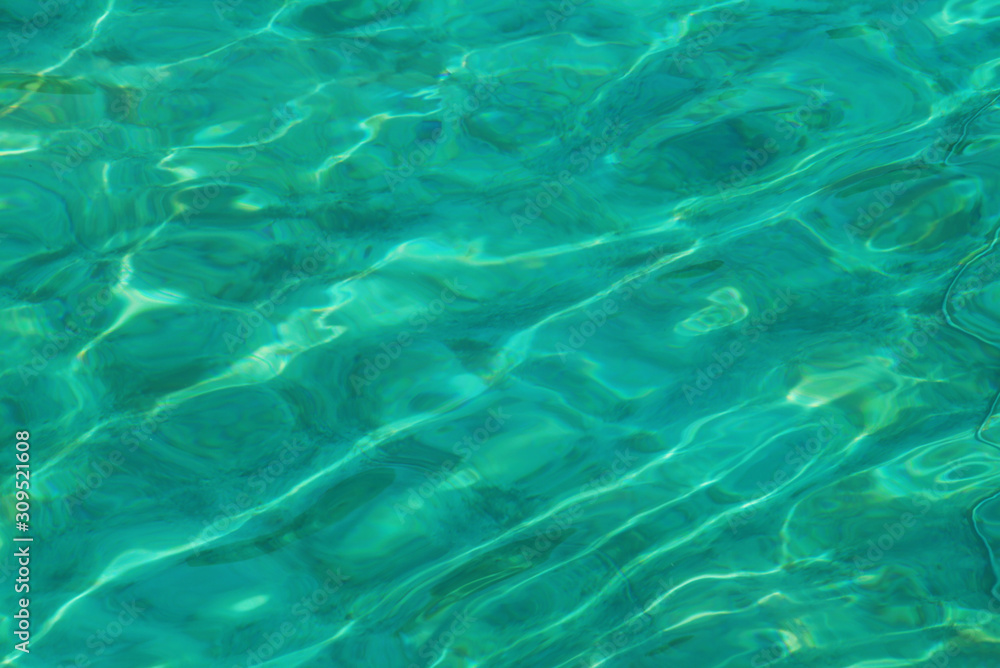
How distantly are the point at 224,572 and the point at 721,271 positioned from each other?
1766 mm

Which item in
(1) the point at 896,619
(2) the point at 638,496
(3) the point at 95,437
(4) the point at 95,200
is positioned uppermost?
(4) the point at 95,200

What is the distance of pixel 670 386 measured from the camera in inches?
110

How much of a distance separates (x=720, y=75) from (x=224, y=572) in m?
2.47

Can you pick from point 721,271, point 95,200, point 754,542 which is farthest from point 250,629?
point 721,271

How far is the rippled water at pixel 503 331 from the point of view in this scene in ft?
8.02

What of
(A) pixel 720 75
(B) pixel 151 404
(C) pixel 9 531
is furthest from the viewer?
(A) pixel 720 75

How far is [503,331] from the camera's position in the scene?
9.56ft

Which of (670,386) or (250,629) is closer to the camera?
(250,629)

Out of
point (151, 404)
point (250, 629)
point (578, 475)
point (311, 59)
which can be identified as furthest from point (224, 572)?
point (311, 59)

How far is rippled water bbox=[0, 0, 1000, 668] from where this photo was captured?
244cm

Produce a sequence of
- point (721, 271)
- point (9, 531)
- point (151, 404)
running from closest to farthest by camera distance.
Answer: point (9, 531), point (151, 404), point (721, 271)

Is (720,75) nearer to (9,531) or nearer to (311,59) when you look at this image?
(311,59)

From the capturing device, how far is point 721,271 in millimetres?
3016

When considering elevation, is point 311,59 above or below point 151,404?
above
